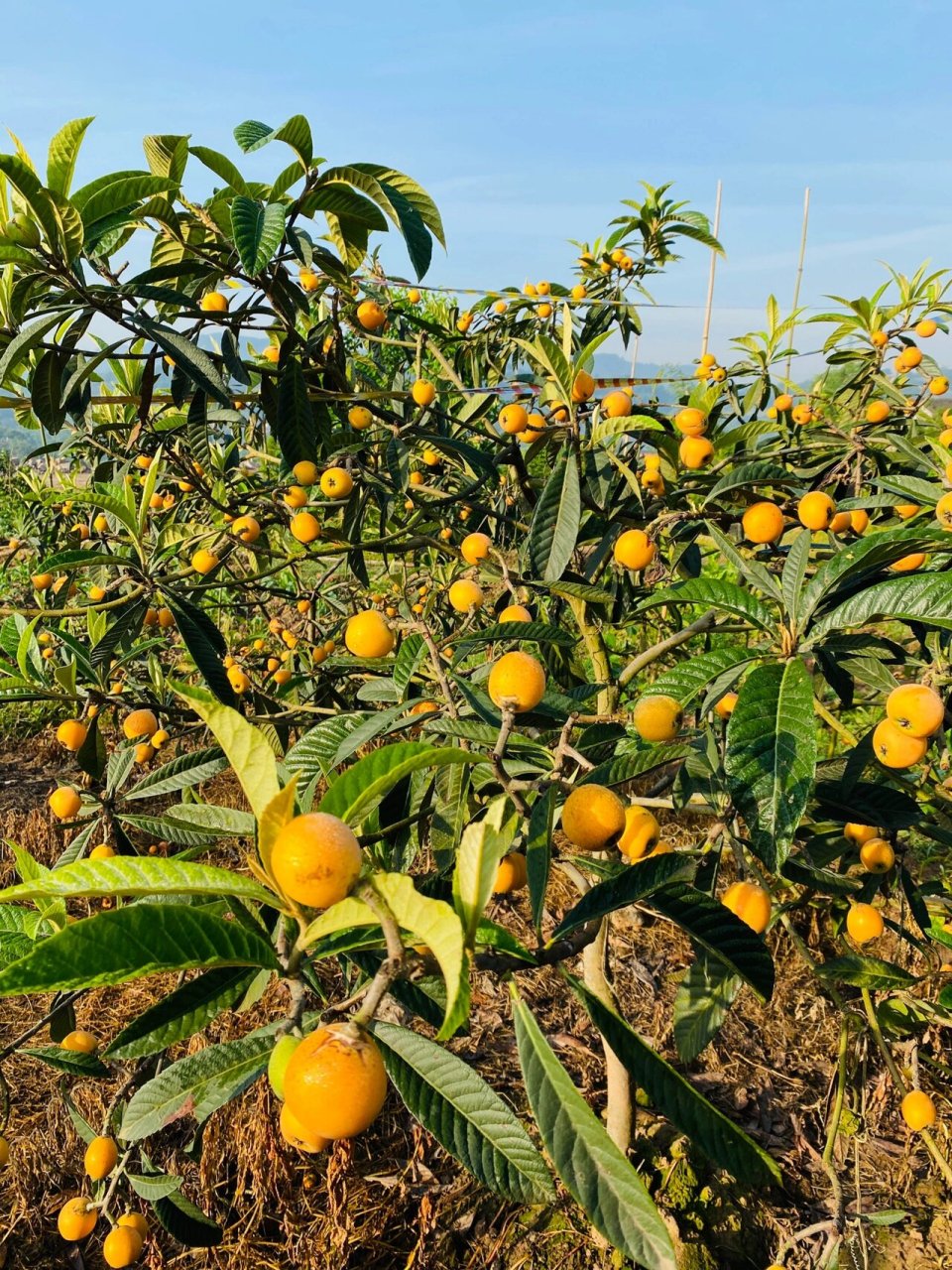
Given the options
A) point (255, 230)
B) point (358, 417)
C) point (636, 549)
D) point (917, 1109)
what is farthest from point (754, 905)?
point (358, 417)

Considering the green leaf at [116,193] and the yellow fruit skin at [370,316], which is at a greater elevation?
the green leaf at [116,193]

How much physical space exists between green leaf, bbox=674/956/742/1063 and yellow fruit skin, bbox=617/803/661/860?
0.90 feet

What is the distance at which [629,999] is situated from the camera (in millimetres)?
2217

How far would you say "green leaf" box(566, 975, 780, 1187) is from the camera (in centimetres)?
56

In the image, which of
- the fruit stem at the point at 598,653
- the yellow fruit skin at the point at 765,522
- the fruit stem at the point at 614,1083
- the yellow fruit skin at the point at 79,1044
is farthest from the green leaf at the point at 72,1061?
the yellow fruit skin at the point at 765,522

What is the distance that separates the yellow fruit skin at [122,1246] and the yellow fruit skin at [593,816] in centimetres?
93

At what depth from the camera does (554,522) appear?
113 cm

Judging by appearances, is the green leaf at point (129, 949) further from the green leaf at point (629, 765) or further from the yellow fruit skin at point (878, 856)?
the yellow fruit skin at point (878, 856)

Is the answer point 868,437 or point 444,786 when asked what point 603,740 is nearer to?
point 444,786

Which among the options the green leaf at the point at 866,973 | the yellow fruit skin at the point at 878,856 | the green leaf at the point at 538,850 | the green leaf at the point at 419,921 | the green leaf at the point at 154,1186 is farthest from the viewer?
the green leaf at the point at 866,973

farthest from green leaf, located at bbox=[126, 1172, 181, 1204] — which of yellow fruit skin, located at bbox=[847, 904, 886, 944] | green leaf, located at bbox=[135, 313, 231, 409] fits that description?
green leaf, located at bbox=[135, 313, 231, 409]

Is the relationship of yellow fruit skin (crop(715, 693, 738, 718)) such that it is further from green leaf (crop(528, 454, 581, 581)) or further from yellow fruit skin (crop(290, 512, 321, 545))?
yellow fruit skin (crop(290, 512, 321, 545))

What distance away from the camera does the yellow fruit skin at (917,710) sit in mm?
762

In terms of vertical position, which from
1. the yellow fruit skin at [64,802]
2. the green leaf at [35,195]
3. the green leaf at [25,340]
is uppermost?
the green leaf at [35,195]
